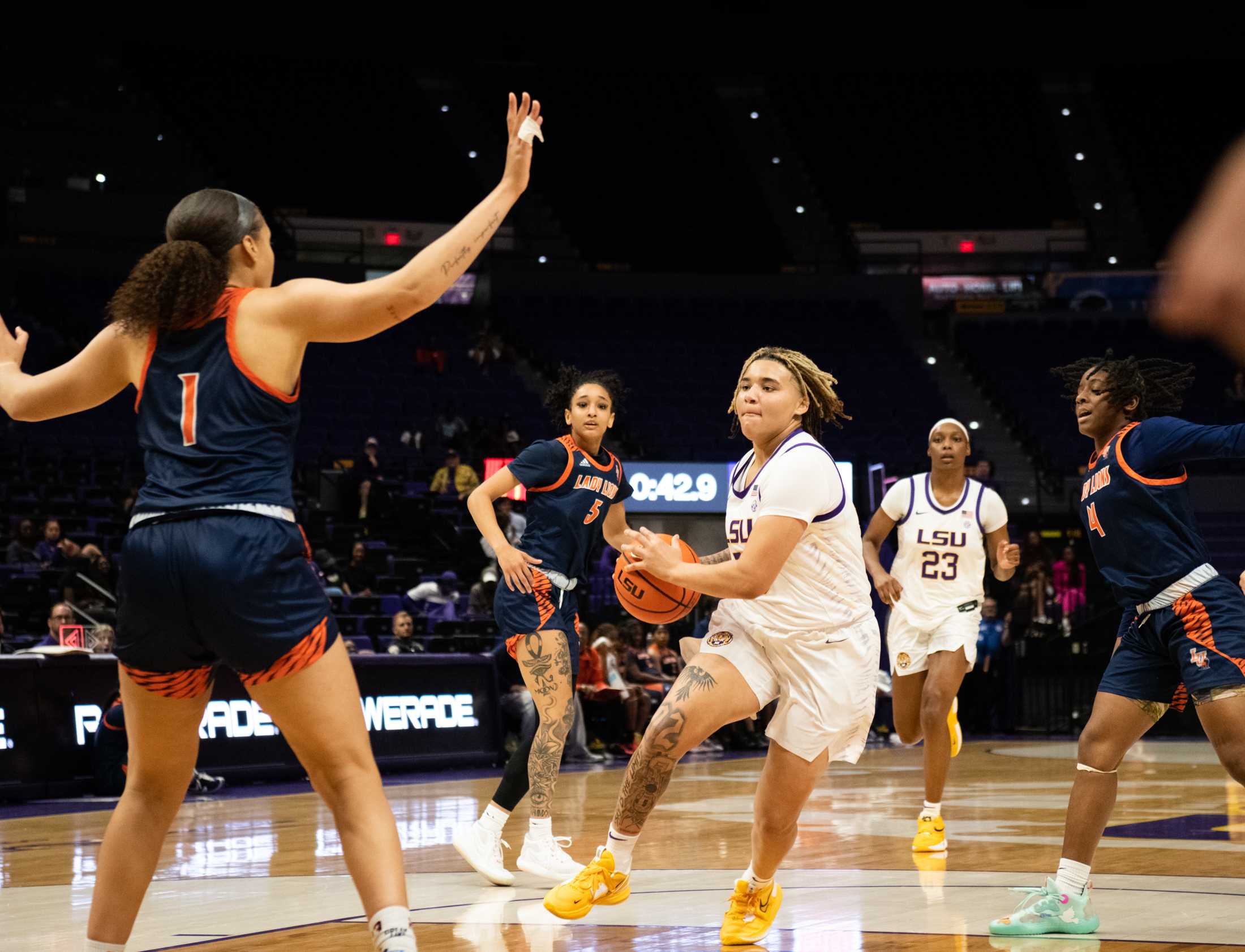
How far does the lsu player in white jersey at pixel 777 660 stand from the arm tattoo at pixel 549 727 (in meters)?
1.36

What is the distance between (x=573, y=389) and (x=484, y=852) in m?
2.23

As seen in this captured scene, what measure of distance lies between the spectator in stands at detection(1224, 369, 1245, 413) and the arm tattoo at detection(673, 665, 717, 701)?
24081 mm

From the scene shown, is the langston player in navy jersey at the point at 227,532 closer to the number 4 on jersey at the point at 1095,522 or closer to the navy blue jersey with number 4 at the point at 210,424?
the navy blue jersey with number 4 at the point at 210,424

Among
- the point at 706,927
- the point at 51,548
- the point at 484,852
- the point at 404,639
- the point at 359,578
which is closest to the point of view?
the point at 706,927

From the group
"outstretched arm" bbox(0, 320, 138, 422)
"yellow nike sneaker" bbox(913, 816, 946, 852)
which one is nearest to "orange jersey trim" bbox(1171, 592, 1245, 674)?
"yellow nike sneaker" bbox(913, 816, 946, 852)

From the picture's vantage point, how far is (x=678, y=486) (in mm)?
18750

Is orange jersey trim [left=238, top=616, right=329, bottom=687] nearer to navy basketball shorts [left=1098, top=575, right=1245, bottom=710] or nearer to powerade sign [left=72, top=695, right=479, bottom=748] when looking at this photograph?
navy basketball shorts [left=1098, top=575, right=1245, bottom=710]

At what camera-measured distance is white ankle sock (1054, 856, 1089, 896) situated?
15.9 feet

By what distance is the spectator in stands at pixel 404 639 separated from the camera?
14.2m

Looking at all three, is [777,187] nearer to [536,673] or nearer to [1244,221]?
[536,673]

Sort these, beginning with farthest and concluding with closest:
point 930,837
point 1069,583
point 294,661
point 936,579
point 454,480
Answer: point 454,480 < point 1069,583 < point 936,579 < point 930,837 < point 294,661

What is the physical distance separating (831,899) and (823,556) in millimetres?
1517

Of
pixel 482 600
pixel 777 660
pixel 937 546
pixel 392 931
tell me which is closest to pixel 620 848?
pixel 777 660

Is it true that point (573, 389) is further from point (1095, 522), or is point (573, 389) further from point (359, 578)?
point (359, 578)
